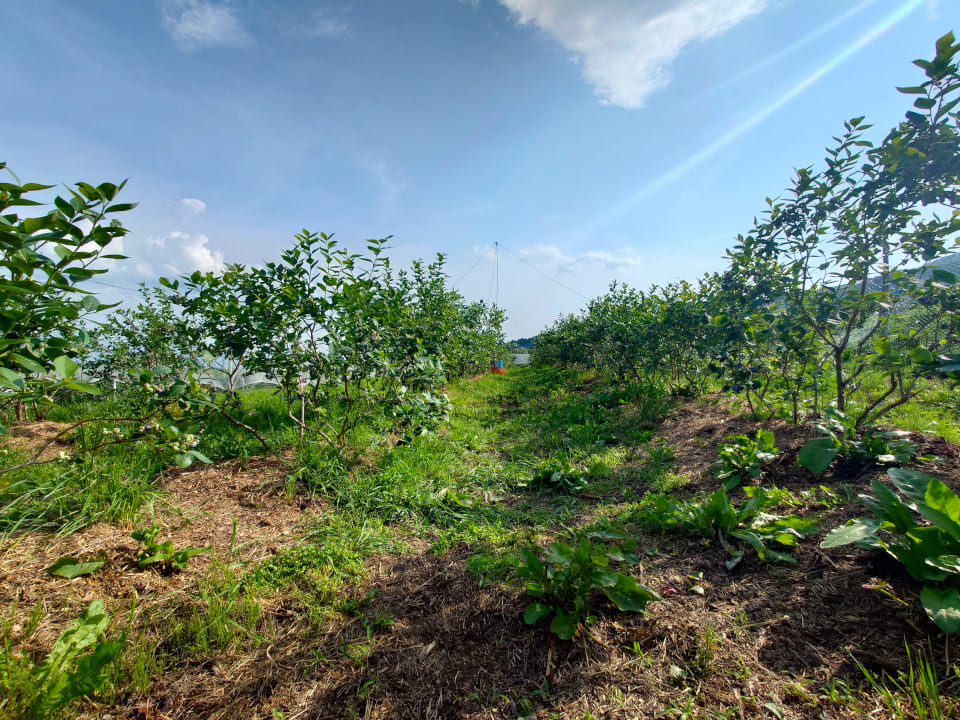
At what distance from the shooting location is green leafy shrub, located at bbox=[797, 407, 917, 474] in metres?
2.45

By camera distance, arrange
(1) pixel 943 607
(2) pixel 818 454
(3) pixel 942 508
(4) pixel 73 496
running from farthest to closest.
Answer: (2) pixel 818 454, (4) pixel 73 496, (3) pixel 942 508, (1) pixel 943 607

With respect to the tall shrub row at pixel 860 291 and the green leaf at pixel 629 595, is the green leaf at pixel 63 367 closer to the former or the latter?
the green leaf at pixel 629 595

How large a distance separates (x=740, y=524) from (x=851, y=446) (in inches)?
46.1

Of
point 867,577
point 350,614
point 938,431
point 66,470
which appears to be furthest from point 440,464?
point 938,431

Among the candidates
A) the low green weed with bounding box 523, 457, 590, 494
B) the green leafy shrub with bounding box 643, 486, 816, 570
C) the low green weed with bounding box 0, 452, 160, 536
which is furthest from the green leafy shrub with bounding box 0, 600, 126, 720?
the low green weed with bounding box 523, 457, 590, 494

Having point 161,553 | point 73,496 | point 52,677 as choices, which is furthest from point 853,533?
point 73,496

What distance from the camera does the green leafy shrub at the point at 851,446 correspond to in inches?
96.3

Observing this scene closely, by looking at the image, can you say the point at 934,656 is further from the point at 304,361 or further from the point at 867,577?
the point at 304,361

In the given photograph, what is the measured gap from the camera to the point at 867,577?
5.66 ft

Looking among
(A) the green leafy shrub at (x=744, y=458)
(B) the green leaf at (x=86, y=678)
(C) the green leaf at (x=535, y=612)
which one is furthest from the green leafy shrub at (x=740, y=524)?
(B) the green leaf at (x=86, y=678)

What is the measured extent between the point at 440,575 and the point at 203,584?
115cm

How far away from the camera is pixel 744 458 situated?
2.93 meters

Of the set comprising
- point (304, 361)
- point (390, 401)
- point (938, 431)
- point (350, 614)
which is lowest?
point (350, 614)

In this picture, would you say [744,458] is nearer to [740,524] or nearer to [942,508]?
[740,524]
